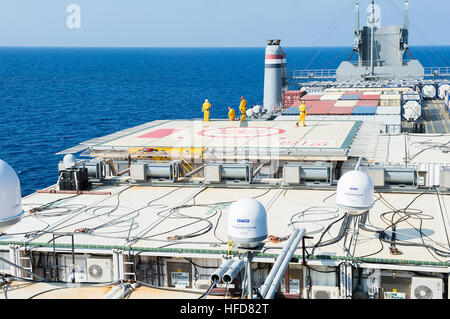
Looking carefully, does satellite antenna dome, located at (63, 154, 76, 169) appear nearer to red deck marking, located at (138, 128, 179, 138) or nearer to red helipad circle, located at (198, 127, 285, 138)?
red deck marking, located at (138, 128, 179, 138)

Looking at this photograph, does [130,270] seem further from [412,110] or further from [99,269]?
[412,110]

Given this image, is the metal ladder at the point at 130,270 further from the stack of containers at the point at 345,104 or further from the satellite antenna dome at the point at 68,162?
the stack of containers at the point at 345,104

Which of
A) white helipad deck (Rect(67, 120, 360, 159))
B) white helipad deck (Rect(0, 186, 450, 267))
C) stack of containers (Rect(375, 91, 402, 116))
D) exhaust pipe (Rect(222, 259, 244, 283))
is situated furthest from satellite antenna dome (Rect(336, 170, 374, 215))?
stack of containers (Rect(375, 91, 402, 116))


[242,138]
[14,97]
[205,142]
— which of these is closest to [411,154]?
[242,138]

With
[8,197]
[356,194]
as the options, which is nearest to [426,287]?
[356,194]

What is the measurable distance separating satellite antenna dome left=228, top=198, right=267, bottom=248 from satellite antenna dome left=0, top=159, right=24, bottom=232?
445cm

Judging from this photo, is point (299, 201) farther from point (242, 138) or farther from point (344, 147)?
point (242, 138)

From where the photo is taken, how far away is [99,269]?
54.7 feet

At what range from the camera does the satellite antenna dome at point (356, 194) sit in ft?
47.4

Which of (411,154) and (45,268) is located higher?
(411,154)

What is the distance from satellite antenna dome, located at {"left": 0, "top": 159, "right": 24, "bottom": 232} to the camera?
10828 mm
